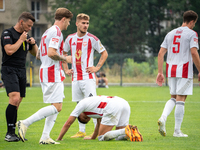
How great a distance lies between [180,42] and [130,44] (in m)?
33.7

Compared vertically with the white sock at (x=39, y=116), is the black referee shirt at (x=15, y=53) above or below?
above

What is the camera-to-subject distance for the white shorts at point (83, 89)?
6.86 m

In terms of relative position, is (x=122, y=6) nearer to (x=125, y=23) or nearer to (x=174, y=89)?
(x=125, y=23)

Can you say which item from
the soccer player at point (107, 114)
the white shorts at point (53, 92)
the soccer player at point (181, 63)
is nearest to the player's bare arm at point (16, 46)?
the white shorts at point (53, 92)

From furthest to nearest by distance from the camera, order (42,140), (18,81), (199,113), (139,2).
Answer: (139,2)
(199,113)
(18,81)
(42,140)

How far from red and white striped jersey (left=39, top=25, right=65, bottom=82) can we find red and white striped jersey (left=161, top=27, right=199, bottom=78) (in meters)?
2.25

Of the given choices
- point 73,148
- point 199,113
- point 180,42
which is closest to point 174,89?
point 180,42

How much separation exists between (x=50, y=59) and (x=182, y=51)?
2.60 meters

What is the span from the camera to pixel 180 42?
666cm

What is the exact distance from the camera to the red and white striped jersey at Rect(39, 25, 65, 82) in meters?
5.75

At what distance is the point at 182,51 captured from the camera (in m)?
6.67

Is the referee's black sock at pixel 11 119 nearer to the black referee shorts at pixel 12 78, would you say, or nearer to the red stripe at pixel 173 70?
the black referee shorts at pixel 12 78

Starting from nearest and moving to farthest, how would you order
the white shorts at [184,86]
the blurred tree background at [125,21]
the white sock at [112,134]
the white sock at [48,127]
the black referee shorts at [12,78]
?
the white sock at [48,127]
the white sock at [112,134]
the black referee shorts at [12,78]
the white shorts at [184,86]
the blurred tree background at [125,21]

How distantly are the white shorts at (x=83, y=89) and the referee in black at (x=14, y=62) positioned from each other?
1.10 metres
